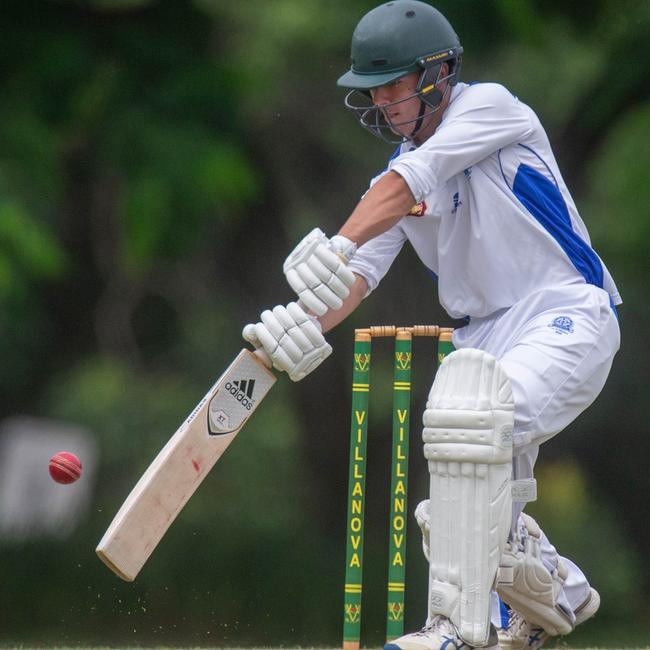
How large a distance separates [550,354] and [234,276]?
4.35 m

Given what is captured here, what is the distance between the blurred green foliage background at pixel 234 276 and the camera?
19.2 ft

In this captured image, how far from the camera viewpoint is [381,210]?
123 inches

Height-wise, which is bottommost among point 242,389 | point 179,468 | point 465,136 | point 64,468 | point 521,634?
point 521,634

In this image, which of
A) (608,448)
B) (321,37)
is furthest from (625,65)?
(608,448)

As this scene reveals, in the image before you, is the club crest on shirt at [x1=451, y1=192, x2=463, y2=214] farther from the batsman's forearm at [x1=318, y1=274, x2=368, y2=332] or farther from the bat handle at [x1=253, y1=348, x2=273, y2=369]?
the bat handle at [x1=253, y1=348, x2=273, y2=369]

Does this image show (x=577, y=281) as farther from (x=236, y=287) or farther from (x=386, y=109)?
(x=236, y=287)

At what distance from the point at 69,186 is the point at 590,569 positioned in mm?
3079

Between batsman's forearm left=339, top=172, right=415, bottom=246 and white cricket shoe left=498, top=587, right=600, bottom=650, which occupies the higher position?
batsman's forearm left=339, top=172, right=415, bottom=246

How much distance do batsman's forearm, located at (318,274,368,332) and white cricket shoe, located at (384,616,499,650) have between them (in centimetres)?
87

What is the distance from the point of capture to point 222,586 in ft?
22.0

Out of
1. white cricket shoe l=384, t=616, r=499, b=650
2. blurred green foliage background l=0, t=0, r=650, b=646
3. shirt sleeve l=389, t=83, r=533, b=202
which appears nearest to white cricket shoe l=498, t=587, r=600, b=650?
white cricket shoe l=384, t=616, r=499, b=650

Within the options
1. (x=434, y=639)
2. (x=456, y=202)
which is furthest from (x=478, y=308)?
(x=434, y=639)

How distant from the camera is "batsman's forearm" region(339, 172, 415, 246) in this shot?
3113 mm

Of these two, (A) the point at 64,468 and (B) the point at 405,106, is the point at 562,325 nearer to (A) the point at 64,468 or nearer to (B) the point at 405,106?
(B) the point at 405,106
